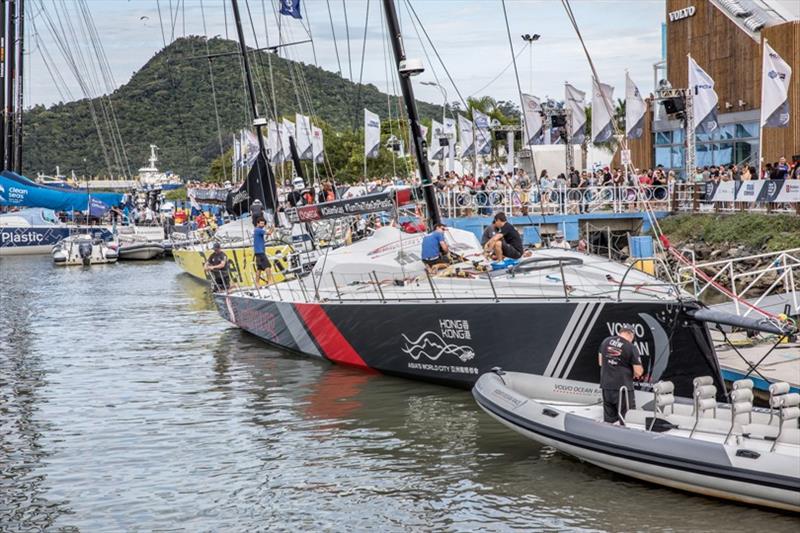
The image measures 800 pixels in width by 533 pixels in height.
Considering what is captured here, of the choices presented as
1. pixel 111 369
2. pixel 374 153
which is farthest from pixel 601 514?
pixel 374 153

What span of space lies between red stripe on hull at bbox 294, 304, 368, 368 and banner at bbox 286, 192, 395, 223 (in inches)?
75.6

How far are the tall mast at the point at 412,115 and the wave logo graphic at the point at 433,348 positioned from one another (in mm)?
2852

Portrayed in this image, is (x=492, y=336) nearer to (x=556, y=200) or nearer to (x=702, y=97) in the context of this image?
(x=702, y=97)

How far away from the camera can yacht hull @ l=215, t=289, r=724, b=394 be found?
47.5ft

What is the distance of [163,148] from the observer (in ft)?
459

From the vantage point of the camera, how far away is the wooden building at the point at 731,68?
39.8m

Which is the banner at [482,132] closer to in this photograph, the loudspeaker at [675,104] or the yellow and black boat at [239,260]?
the yellow and black boat at [239,260]

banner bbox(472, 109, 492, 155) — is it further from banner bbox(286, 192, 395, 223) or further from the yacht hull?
the yacht hull

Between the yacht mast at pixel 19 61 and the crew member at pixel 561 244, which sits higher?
the yacht mast at pixel 19 61

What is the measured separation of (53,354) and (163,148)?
120m

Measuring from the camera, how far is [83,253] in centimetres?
4975

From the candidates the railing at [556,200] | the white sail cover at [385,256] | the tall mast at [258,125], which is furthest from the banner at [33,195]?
the white sail cover at [385,256]

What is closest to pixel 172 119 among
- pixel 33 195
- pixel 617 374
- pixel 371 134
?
pixel 371 134

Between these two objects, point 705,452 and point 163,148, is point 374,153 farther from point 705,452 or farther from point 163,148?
point 163,148
